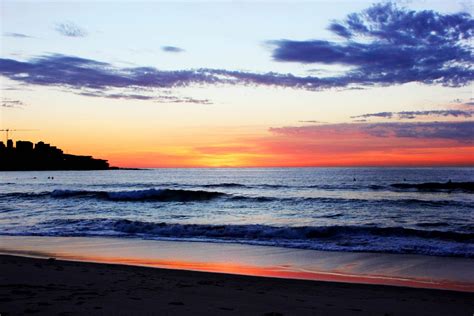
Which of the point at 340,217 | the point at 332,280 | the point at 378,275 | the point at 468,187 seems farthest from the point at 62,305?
the point at 468,187

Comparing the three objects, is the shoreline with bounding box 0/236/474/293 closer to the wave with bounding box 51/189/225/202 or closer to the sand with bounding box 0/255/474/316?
the sand with bounding box 0/255/474/316

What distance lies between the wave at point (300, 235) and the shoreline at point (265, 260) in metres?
0.98

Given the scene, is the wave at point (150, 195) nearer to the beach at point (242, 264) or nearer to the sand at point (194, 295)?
the beach at point (242, 264)

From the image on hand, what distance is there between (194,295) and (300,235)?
1025 centimetres

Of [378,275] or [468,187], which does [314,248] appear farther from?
[468,187]

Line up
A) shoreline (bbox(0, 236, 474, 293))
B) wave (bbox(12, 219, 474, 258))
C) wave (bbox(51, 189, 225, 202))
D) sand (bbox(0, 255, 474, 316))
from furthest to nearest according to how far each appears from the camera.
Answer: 1. wave (bbox(51, 189, 225, 202))
2. wave (bbox(12, 219, 474, 258))
3. shoreline (bbox(0, 236, 474, 293))
4. sand (bbox(0, 255, 474, 316))

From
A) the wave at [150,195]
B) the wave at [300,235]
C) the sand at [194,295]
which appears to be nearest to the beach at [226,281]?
the sand at [194,295]

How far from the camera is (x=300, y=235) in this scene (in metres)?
16.9

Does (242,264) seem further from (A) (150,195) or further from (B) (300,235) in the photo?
(A) (150,195)

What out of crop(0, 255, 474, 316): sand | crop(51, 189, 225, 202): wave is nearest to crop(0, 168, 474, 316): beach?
crop(0, 255, 474, 316): sand

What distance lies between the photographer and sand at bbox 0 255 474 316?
6.16 m

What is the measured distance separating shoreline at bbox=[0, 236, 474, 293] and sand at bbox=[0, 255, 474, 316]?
0.92 meters

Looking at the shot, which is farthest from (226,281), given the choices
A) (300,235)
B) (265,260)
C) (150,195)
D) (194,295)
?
(150,195)

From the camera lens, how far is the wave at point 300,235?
13773mm
